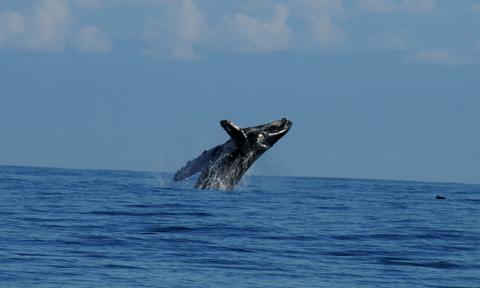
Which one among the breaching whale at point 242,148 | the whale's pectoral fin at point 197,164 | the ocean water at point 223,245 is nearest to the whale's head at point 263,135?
the breaching whale at point 242,148

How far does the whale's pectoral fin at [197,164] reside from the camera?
26.5m

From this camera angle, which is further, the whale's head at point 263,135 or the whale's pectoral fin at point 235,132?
the whale's head at point 263,135

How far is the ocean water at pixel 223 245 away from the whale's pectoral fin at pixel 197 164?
0.69m

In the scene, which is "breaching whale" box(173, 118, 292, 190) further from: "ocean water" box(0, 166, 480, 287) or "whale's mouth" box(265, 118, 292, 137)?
"ocean water" box(0, 166, 480, 287)

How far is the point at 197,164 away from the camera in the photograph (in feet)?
88.7

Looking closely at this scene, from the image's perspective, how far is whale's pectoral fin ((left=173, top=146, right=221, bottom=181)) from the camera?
87.0ft

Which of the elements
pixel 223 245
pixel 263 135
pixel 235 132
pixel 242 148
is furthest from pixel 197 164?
pixel 223 245

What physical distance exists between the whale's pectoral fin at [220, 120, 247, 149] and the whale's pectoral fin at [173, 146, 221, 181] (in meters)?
0.58

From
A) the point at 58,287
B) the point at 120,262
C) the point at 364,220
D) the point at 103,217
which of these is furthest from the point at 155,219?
the point at 58,287

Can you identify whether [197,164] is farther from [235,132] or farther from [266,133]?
[266,133]

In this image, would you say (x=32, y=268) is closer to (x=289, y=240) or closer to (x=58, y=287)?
(x=58, y=287)

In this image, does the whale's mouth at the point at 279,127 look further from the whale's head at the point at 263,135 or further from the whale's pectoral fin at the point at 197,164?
the whale's pectoral fin at the point at 197,164

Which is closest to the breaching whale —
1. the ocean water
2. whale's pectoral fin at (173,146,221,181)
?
whale's pectoral fin at (173,146,221,181)

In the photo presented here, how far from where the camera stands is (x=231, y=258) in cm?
1695
